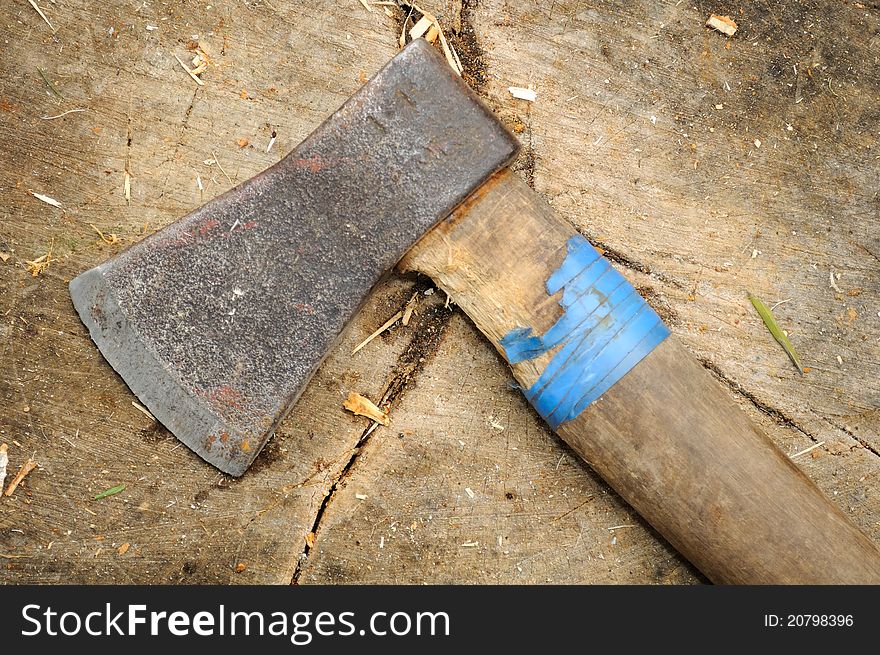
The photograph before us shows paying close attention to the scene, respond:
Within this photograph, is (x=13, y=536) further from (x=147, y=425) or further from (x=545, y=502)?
(x=545, y=502)

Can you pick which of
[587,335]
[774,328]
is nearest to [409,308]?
[587,335]

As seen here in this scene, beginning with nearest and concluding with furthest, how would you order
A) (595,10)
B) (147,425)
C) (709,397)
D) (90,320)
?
(709,397)
(90,320)
(147,425)
(595,10)

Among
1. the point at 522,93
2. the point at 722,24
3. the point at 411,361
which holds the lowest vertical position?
the point at 411,361

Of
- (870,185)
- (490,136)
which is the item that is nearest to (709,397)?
(490,136)

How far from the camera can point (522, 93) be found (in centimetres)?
223

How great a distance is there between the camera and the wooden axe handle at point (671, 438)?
5.85 ft

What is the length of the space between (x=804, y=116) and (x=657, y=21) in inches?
23.3

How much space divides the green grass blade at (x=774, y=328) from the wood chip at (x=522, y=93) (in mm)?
988

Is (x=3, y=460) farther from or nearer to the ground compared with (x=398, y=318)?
nearer to the ground

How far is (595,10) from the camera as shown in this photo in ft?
7.41

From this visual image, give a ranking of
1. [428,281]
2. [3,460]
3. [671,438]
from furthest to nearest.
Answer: [428,281], [3,460], [671,438]

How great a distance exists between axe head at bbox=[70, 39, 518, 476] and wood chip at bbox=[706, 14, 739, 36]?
98cm

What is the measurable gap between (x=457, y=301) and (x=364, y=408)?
50 centimetres

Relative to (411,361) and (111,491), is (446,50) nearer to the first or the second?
(411,361)
